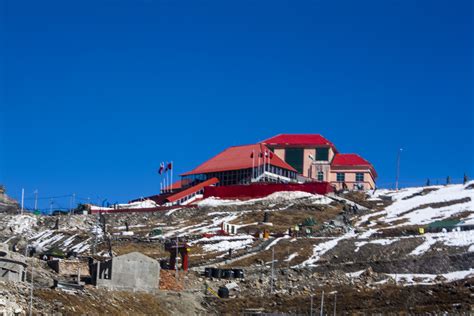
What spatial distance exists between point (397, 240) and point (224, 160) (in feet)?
179

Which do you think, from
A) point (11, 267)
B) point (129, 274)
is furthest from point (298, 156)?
point (11, 267)

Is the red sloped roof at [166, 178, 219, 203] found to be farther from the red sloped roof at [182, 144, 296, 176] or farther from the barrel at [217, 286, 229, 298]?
the barrel at [217, 286, 229, 298]

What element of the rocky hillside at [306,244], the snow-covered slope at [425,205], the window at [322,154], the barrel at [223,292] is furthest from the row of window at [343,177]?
the barrel at [223,292]

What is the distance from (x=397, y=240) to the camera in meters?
93.5

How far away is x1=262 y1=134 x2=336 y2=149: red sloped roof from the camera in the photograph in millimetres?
148500

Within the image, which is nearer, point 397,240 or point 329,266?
→ point 329,266

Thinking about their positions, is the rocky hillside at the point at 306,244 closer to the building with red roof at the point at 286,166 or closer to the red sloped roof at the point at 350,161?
the building with red roof at the point at 286,166

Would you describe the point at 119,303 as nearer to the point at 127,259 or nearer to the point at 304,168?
the point at 127,259

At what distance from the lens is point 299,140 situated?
15050 centimetres

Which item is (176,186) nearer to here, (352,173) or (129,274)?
(352,173)

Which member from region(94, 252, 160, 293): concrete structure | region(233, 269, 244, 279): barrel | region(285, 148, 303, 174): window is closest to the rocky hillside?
region(233, 269, 244, 279): barrel

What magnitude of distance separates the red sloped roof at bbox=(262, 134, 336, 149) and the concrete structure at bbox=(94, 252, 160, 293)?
72.3 meters

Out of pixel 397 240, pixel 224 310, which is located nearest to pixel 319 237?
pixel 397 240

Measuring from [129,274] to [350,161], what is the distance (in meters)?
73.8
